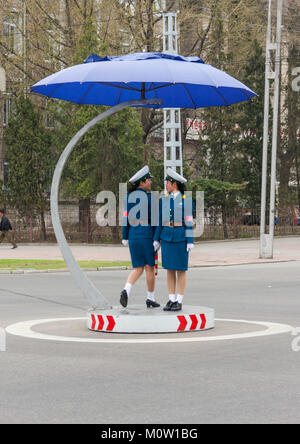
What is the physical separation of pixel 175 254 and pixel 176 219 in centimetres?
44

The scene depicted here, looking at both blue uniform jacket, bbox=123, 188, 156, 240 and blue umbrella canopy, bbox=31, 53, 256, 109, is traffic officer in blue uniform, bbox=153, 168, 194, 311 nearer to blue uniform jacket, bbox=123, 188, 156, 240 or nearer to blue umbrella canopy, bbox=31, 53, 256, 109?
blue uniform jacket, bbox=123, 188, 156, 240

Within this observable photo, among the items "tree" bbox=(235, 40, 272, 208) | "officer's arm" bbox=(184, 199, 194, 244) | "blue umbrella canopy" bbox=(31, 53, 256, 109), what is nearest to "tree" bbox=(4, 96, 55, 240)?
"tree" bbox=(235, 40, 272, 208)

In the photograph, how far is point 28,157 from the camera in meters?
39.3

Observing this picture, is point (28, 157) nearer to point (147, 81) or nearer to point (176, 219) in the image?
point (176, 219)

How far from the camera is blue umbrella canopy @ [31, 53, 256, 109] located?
11117mm

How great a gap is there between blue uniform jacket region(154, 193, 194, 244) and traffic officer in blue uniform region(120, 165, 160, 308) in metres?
0.19

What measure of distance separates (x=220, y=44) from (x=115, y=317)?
31.1 m

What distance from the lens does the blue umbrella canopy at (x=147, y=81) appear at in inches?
438

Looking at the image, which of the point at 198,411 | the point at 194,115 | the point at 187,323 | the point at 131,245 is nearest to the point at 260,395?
the point at 198,411

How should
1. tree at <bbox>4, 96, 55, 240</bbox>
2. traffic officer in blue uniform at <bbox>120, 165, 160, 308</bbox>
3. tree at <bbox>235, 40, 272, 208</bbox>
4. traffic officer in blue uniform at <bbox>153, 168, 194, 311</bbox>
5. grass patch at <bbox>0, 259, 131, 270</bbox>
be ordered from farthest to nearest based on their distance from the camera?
tree at <bbox>235, 40, 272, 208</bbox>
tree at <bbox>4, 96, 55, 240</bbox>
grass patch at <bbox>0, 259, 131, 270</bbox>
traffic officer in blue uniform at <bbox>120, 165, 160, 308</bbox>
traffic officer in blue uniform at <bbox>153, 168, 194, 311</bbox>

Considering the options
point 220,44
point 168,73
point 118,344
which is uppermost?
point 220,44

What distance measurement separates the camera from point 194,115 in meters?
43.5

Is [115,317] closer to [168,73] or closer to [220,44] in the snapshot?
[168,73]
